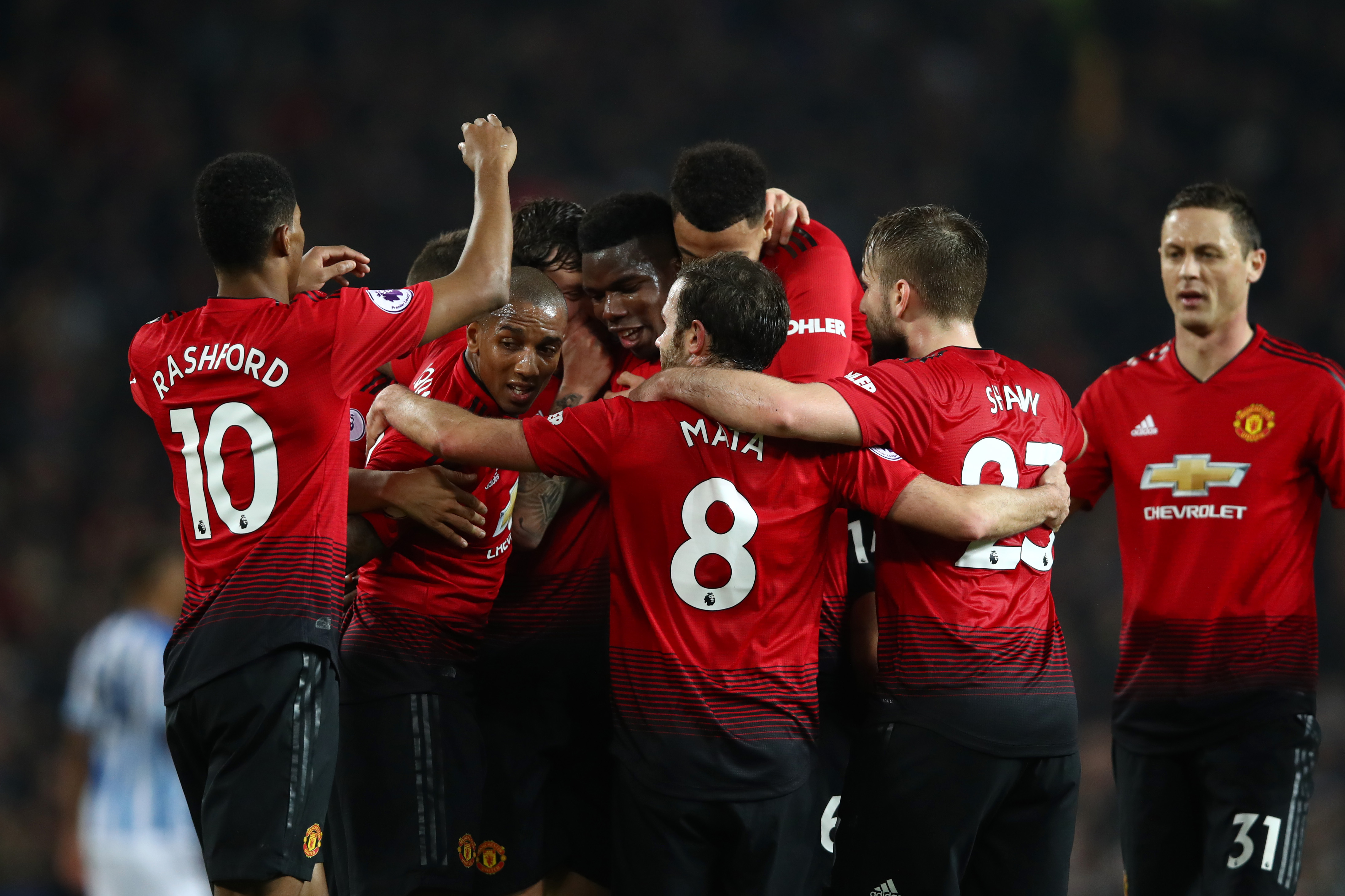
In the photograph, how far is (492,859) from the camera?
439cm

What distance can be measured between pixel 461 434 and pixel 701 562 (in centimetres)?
77

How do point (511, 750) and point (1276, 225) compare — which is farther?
point (1276, 225)

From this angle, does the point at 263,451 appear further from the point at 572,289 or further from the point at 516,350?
the point at 572,289

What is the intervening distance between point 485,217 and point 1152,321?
9817mm

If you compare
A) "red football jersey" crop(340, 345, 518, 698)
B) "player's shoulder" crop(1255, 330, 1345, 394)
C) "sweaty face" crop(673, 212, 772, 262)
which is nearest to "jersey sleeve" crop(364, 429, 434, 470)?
"red football jersey" crop(340, 345, 518, 698)

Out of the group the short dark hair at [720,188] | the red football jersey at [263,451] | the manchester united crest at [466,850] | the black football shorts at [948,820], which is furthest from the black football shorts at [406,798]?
the short dark hair at [720,188]

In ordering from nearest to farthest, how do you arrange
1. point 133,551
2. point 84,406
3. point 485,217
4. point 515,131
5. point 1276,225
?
point 485,217 < point 133,551 < point 84,406 < point 1276,225 < point 515,131

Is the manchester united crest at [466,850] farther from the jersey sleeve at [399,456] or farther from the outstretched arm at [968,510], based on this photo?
the outstretched arm at [968,510]

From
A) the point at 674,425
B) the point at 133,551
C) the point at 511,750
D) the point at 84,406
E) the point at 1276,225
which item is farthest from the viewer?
the point at 1276,225

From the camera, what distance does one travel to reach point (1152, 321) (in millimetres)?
12273

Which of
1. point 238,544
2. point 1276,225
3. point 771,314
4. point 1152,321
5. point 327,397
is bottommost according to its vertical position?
point 238,544

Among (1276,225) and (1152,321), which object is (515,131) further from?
(1276,225)

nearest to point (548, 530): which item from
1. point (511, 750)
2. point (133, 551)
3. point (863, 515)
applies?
point (511, 750)

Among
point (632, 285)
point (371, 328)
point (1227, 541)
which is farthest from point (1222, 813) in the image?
point (371, 328)
